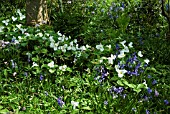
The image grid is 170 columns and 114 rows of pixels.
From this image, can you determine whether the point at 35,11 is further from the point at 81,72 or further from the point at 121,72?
the point at 121,72

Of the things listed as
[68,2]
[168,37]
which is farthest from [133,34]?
[68,2]

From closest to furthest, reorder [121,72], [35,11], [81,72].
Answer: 1. [121,72]
2. [81,72]
3. [35,11]

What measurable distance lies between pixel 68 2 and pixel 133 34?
3.54ft

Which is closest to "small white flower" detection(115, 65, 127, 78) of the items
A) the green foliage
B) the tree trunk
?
the green foliage

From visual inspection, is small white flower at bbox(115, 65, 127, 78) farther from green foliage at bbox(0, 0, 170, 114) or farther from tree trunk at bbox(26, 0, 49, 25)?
tree trunk at bbox(26, 0, 49, 25)

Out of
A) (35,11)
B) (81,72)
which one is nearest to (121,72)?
(81,72)

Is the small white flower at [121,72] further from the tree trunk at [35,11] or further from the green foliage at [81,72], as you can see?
the tree trunk at [35,11]

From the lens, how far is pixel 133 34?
435 cm

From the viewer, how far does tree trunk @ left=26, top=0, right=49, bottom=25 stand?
422 cm

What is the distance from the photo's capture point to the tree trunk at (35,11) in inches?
166

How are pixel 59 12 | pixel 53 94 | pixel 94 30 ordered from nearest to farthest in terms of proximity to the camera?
pixel 53 94
pixel 94 30
pixel 59 12

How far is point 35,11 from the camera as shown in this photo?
423cm

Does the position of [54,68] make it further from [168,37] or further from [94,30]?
[168,37]

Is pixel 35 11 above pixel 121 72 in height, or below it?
above
